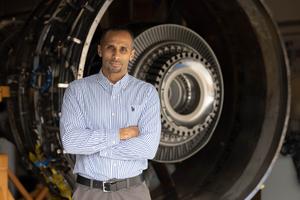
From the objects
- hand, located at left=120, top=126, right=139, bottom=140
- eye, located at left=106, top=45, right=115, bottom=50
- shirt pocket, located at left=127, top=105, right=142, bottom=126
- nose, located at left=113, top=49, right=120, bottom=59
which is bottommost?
hand, located at left=120, top=126, right=139, bottom=140

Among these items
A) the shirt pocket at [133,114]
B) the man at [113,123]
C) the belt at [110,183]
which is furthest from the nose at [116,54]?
the belt at [110,183]

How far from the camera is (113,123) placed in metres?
1.22

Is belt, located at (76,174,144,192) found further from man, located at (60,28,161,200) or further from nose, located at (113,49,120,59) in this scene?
nose, located at (113,49,120,59)

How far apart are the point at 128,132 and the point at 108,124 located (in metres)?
0.06

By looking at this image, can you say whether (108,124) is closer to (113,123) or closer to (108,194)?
(113,123)

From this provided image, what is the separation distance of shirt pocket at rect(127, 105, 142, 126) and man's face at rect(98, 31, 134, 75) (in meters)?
0.09

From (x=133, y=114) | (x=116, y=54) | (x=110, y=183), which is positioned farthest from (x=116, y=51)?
(x=110, y=183)

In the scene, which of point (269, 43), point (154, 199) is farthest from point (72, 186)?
point (269, 43)

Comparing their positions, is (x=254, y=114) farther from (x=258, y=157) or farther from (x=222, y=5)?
(x=222, y=5)

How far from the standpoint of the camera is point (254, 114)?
6.26 feet

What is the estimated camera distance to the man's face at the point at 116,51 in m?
1.20

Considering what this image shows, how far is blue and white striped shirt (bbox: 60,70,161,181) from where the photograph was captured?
3.81 feet

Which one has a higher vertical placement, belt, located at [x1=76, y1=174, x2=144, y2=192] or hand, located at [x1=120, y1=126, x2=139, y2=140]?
hand, located at [x1=120, y1=126, x2=139, y2=140]

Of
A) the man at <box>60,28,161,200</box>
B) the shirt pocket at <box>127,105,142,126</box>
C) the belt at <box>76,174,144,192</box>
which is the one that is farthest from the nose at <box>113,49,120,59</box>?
the belt at <box>76,174,144,192</box>
